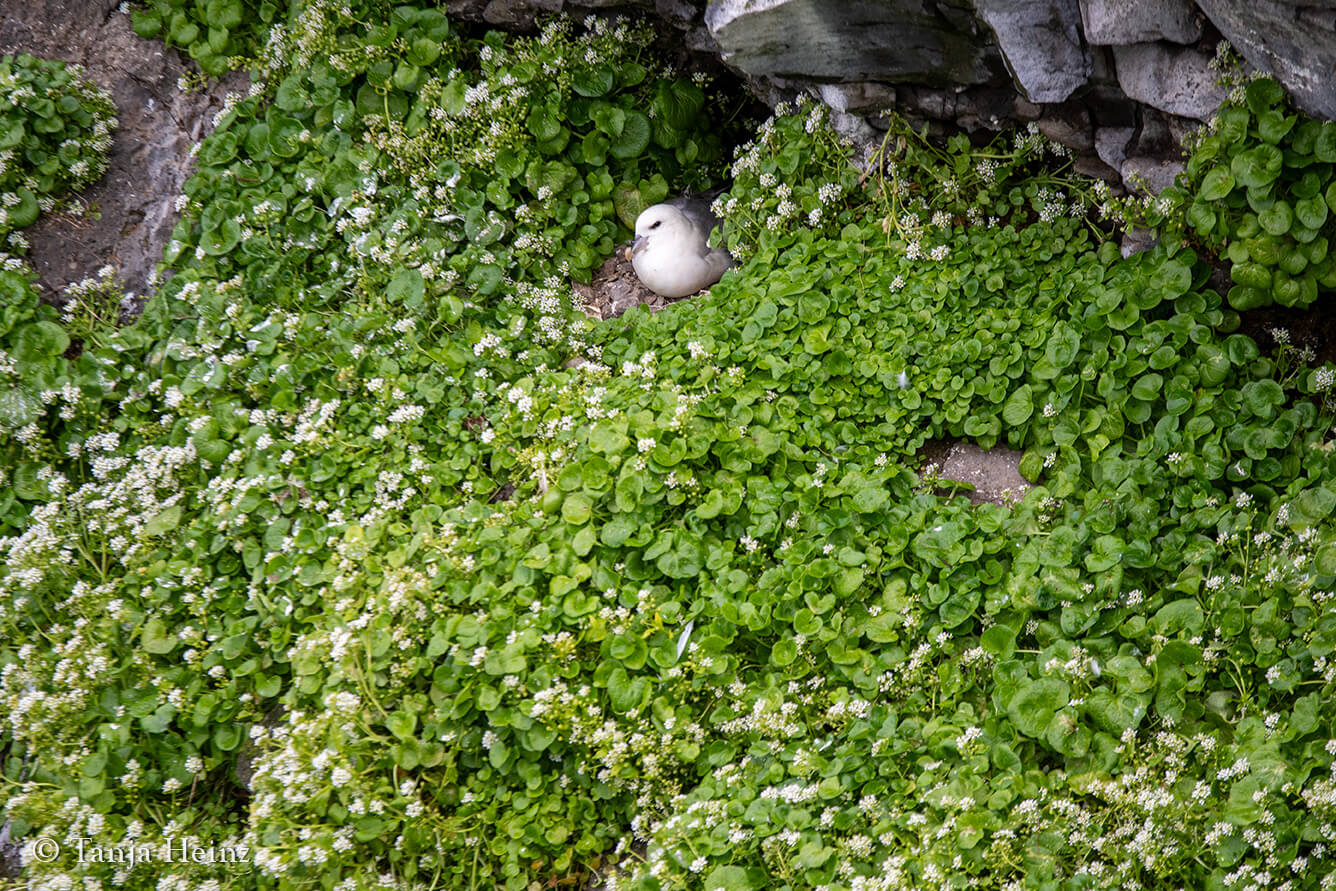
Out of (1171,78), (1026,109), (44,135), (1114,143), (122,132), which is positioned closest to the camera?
(1171,78)

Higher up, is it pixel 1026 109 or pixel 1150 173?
pixel 1026 109

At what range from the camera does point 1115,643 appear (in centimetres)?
300

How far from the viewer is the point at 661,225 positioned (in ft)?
14.9

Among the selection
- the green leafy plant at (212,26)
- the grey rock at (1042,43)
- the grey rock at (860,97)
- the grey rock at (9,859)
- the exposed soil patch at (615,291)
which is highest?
the green leafy plant at (212,26)

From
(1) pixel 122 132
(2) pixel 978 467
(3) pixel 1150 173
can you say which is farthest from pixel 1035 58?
(1) pixel 122 132

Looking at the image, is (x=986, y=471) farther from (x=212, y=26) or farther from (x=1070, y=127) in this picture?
(x=212, y=26)

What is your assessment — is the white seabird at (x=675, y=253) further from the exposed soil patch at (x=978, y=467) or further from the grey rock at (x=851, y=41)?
the exposed soil patch at (x=978, y=467)

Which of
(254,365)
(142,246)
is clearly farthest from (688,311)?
(142,246)

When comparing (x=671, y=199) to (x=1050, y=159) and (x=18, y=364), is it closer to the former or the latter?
(x=1050, y=159)

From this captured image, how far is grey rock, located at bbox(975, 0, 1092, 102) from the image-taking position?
132 inches

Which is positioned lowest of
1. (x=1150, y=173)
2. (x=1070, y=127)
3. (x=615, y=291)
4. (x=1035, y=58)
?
(x=615, y=291)

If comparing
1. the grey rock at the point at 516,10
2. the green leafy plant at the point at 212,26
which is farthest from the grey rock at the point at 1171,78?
the green leafy plant at the point at 212,26

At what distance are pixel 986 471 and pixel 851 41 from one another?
1.81 meters

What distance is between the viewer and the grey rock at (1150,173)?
3516 millimetres
